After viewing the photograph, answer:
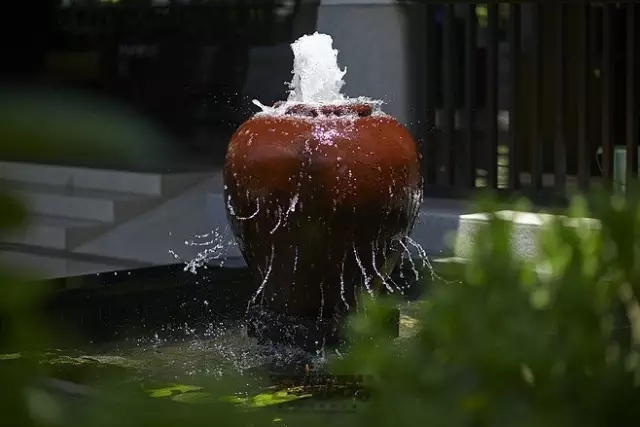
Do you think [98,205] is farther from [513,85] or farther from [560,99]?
[560,99]

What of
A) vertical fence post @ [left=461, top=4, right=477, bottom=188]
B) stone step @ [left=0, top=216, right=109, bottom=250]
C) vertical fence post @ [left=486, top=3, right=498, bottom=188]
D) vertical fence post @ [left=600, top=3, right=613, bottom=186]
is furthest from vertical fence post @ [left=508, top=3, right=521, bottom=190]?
stone step @ [left=0, top=216, right=109, bottom=250]

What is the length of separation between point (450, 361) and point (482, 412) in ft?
0.24

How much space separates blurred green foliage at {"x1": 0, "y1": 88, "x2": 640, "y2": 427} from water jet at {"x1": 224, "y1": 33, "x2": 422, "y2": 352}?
3.86 m

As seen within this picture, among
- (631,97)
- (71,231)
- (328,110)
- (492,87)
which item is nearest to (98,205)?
(71,231)

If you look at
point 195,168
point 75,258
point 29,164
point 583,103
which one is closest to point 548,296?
point 29,164

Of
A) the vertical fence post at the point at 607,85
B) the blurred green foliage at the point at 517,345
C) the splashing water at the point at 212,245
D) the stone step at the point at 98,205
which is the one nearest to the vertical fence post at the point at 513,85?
the vertical fence post at the point at 607,85

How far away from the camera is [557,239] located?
1.34 meters

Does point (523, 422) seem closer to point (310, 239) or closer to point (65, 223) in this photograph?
point (310, 239)

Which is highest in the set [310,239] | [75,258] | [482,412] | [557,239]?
[557,239]

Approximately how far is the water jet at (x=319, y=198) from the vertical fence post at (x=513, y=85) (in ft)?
11.4

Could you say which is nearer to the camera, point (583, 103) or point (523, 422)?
point (523, 422)

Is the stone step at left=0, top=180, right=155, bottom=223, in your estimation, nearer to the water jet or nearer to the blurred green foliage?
the water jet

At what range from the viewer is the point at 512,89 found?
8938 mm

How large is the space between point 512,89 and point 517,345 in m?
7.99
